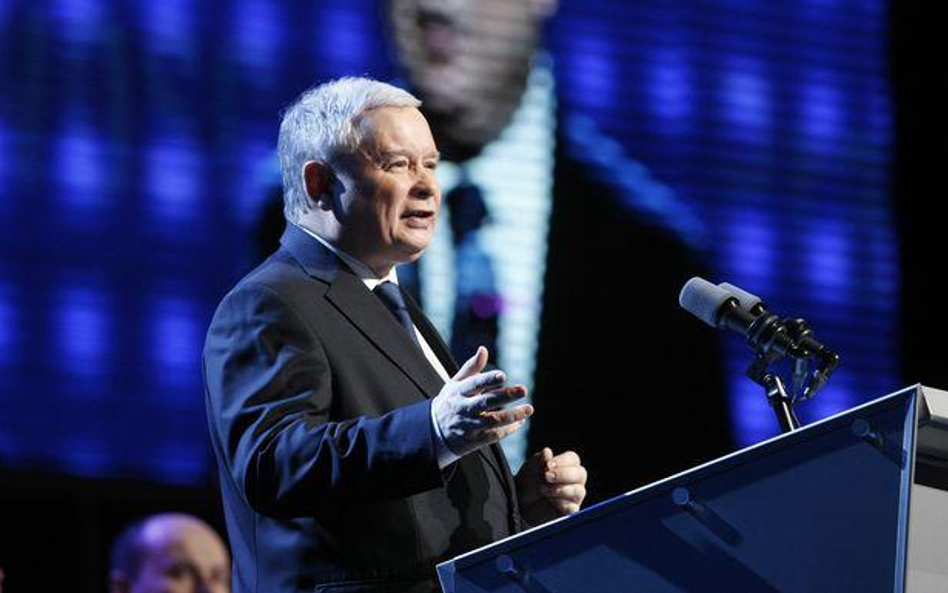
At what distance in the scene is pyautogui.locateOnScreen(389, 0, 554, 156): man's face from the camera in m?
Answer: 4.92

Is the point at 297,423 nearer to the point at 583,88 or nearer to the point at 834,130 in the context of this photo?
the point at 583,88

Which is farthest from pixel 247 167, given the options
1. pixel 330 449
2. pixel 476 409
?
pixel 476 409

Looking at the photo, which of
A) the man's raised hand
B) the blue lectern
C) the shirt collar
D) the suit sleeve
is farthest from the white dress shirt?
the blue lectern

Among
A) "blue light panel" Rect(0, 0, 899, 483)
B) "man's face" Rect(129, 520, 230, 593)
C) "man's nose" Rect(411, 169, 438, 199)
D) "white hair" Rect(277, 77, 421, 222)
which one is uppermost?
"white hair" Rect(277, 77, 421, 222)

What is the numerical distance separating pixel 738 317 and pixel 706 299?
0.06 meters

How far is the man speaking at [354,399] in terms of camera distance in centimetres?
222

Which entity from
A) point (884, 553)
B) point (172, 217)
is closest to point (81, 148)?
point (172, 217)

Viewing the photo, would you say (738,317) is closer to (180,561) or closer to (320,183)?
(320,183)

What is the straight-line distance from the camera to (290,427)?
229cm

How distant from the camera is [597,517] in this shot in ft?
6.24

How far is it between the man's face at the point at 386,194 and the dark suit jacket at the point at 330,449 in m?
0.07

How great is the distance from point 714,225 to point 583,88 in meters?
0.58

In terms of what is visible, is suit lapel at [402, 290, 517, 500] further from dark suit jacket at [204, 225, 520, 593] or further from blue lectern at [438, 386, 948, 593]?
blue lectern at [438, 386, 948, 593]

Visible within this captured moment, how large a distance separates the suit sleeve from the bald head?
1.81 metres
